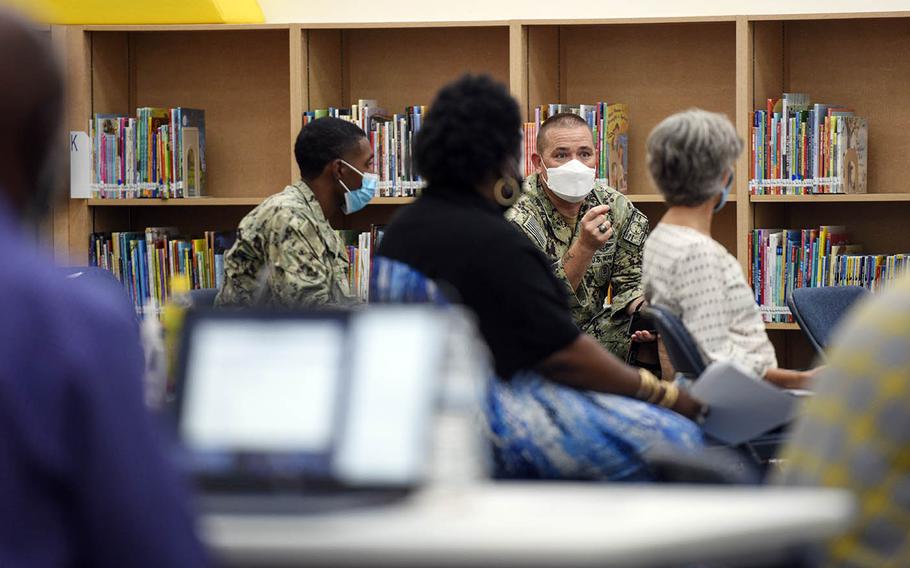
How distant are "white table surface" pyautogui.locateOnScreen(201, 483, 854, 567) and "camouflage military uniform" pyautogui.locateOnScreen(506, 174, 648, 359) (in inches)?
126

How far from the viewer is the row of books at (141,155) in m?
5.62

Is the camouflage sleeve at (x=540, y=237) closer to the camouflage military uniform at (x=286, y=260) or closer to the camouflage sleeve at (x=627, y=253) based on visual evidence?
the camouflage sleeve at (x=627, y=253)

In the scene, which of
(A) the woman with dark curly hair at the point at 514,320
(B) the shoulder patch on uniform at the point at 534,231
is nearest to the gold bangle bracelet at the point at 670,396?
(A) the woman with dark curly hair at the point at 514,320

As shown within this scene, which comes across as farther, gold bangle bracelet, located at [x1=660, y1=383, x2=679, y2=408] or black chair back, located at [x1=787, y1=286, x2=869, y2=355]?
black chair back, located at [x1=787, y1=286, x2=869, y2=355]

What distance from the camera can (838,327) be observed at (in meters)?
4.14

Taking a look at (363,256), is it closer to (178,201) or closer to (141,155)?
(178,201)

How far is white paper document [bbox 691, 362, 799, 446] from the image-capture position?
2732mm

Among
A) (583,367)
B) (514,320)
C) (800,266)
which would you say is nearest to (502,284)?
(514,320)

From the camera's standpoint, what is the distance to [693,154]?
9.79 feet

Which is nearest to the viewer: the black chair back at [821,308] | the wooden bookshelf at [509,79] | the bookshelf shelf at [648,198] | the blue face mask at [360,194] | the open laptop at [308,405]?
the open laptop at [308,405]

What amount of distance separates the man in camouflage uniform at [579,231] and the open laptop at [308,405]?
10.2 feet

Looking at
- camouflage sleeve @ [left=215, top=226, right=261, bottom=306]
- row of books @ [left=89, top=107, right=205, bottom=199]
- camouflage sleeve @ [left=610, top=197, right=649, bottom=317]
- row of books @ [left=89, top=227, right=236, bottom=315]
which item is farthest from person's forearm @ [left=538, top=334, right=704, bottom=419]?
row of books @ [left=89, top=107, right=205, bottom=199]

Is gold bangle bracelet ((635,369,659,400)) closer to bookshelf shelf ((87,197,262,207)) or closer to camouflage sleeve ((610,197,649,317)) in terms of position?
camouflage sleeve ((610,197,649,317))

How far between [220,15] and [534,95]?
143 cm
